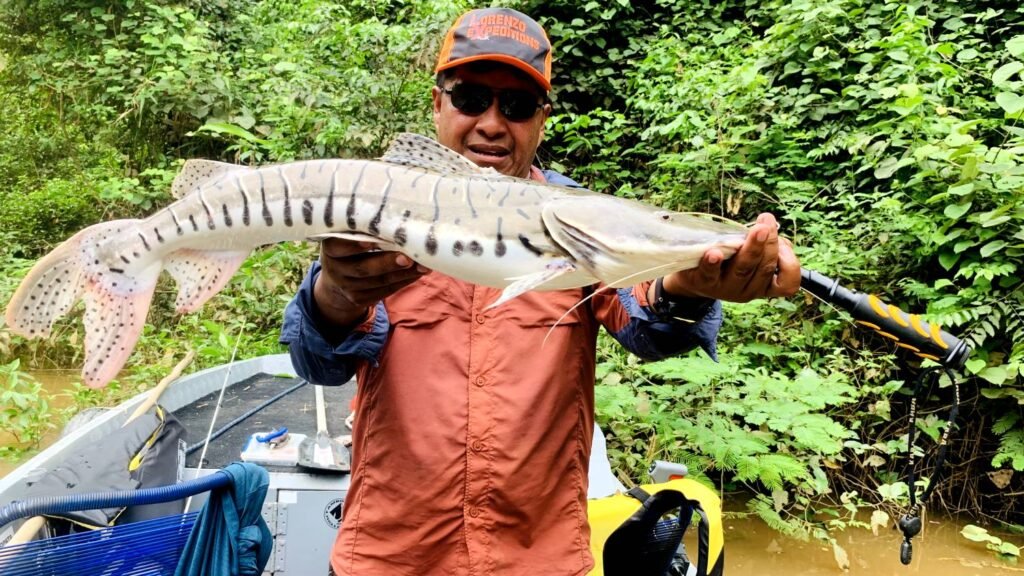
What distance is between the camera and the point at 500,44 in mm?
2191

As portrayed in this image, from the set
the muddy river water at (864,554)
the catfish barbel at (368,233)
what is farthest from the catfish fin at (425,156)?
the muddy river water at (864,554)

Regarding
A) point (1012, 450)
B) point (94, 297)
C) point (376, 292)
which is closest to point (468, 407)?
point (376, 292)

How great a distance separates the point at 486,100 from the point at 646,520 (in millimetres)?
1702

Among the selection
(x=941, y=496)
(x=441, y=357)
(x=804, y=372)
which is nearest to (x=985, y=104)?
(x=804, y=372)

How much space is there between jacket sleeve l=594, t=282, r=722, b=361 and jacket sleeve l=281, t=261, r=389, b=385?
2.23 ft

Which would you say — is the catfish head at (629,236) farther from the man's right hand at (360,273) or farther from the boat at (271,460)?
the boat at (271,460)

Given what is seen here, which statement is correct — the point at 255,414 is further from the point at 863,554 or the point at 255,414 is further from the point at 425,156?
the point at 863,554

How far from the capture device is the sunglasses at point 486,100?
2236 millimetres

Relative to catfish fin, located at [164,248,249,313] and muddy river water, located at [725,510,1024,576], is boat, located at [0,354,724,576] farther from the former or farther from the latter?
muddy river water, located at [725,510,1024,576]

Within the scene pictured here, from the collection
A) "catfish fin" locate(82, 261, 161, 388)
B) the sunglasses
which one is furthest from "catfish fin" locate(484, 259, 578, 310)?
"catfish fin" locate(82, 261, 161, 388)

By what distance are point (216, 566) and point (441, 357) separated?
96 cm

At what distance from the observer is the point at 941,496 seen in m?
5.05

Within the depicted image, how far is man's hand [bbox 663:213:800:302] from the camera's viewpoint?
60.4 inches

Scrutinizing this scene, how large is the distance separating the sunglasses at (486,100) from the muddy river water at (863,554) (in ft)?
12.7
